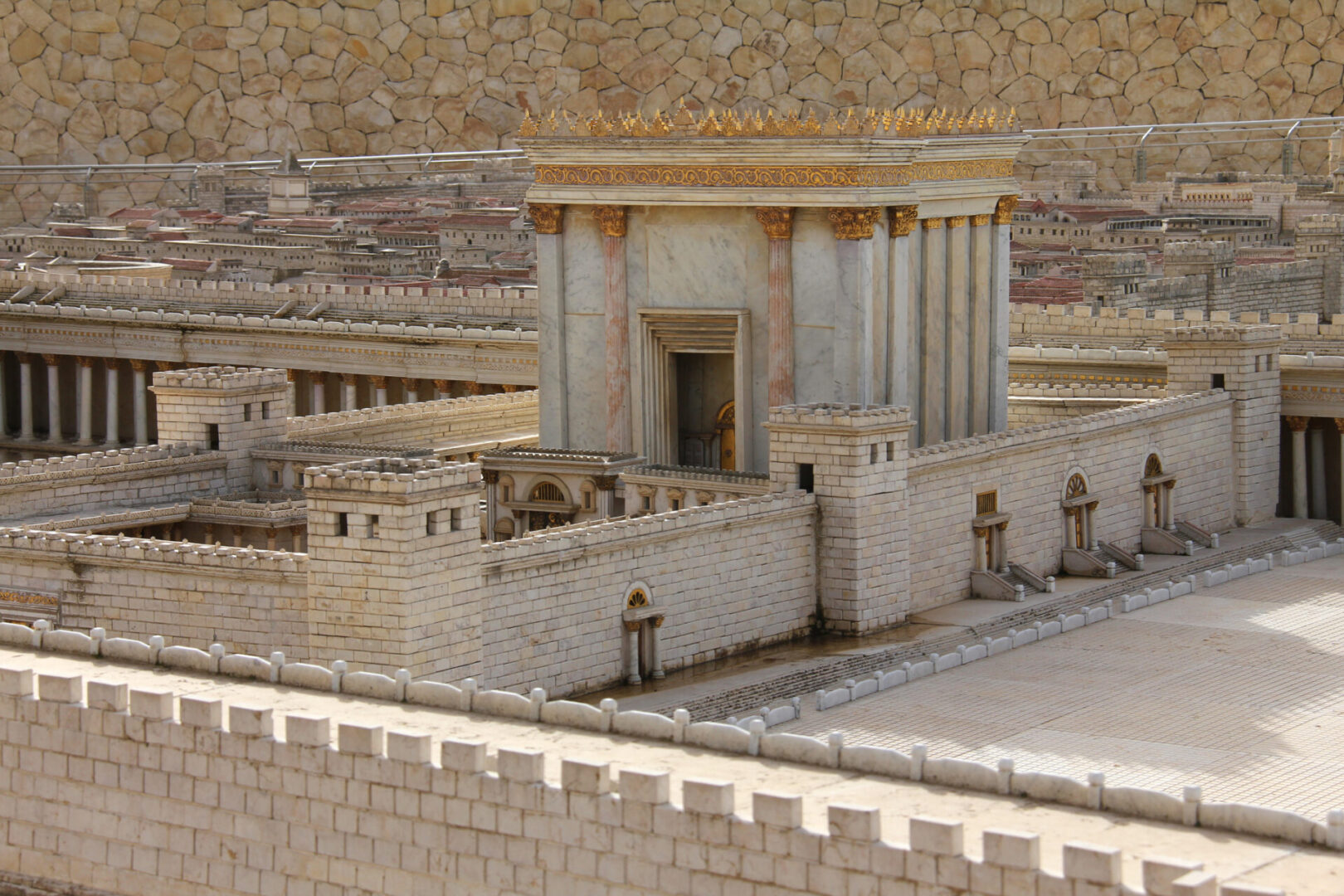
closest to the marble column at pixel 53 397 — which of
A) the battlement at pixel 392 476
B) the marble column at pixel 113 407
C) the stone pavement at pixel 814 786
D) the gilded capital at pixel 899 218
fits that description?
the marble column at pixel 113 407

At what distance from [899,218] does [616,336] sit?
3816mm

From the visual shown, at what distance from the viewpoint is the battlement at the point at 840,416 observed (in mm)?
28172

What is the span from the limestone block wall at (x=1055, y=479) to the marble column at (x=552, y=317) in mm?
5560

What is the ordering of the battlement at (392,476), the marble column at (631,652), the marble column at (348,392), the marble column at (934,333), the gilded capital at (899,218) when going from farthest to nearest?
the marble column at (348,392)
the marble column at (934,333)
the gilded capital at (899,218)
the marble column at (631,652)
the battlement at (392,476)

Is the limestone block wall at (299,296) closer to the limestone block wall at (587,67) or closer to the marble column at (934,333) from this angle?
the marble column at (934,333)

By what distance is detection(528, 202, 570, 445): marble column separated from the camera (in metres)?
32.8

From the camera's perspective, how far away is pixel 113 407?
47688 millimetres

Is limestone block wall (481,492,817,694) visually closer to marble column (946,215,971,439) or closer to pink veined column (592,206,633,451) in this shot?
pink veined column (592,206,633,451)

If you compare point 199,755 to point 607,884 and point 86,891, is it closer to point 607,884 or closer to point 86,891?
point 86,891

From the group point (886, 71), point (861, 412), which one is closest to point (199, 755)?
point (861, 412)

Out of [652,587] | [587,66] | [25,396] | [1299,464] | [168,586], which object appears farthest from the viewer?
[587,66]

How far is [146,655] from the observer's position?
841 inches

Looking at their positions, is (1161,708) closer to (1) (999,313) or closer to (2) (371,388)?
(1) (999,313)

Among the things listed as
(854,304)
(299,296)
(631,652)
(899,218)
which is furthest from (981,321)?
(299,296)
